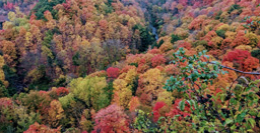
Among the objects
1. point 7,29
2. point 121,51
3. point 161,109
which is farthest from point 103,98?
point 7,29

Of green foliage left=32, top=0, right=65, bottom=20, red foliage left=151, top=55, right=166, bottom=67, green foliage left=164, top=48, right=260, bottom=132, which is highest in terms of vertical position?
green foliage left=164, top=48, right=260, bottom=132

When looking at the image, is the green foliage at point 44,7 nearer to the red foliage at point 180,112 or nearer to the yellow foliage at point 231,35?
the yellow foliage at point 231,35

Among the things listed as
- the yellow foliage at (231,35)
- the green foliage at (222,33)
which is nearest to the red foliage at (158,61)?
the yellow foliage at (231,35)

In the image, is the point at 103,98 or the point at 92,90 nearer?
the point at 103,98

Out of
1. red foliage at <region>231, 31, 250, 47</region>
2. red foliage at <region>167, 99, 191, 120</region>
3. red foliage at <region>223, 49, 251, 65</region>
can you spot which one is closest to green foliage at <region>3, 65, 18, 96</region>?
red foliage at <region>167, 99, 191, 120</region>

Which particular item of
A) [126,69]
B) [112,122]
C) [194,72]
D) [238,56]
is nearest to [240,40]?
[238,56]

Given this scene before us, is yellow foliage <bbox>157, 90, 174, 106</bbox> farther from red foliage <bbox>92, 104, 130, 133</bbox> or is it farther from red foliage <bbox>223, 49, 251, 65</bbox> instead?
red foliage <bbox>223, 49, 251, 65</bbox>

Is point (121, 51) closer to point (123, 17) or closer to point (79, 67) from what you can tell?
point (79, 67)

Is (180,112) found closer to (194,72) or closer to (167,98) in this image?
(194,72)
